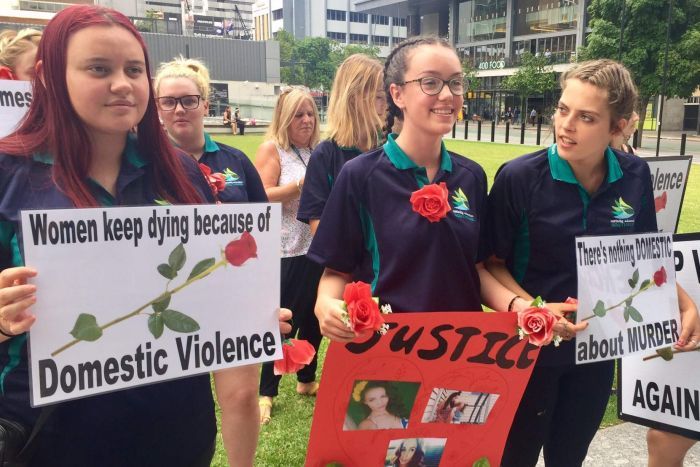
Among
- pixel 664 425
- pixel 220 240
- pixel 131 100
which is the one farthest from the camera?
pixel 664 425

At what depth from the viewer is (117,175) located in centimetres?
161

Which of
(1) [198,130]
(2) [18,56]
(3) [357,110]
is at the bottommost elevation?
(1) [198,130]

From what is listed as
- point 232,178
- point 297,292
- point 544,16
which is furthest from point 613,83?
point 544,16

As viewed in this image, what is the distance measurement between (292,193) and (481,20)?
5640cm

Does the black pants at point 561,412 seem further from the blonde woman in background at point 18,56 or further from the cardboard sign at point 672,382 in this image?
the blonde woman in background at point 18,56

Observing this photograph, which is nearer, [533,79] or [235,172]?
[235,172]

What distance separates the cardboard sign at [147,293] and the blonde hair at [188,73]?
1.63 m

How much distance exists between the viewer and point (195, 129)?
9.80 feet

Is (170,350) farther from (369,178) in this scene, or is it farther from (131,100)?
(369,178)

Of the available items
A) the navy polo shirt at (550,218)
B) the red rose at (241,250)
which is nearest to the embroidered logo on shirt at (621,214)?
the navy polo shirt at (550,218)

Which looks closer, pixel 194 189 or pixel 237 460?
pixel 194 189

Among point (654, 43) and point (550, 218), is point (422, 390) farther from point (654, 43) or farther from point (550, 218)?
point (654, 43)

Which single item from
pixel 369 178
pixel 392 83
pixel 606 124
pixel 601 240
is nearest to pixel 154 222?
pixel 369 178

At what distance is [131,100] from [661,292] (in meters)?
2.02
